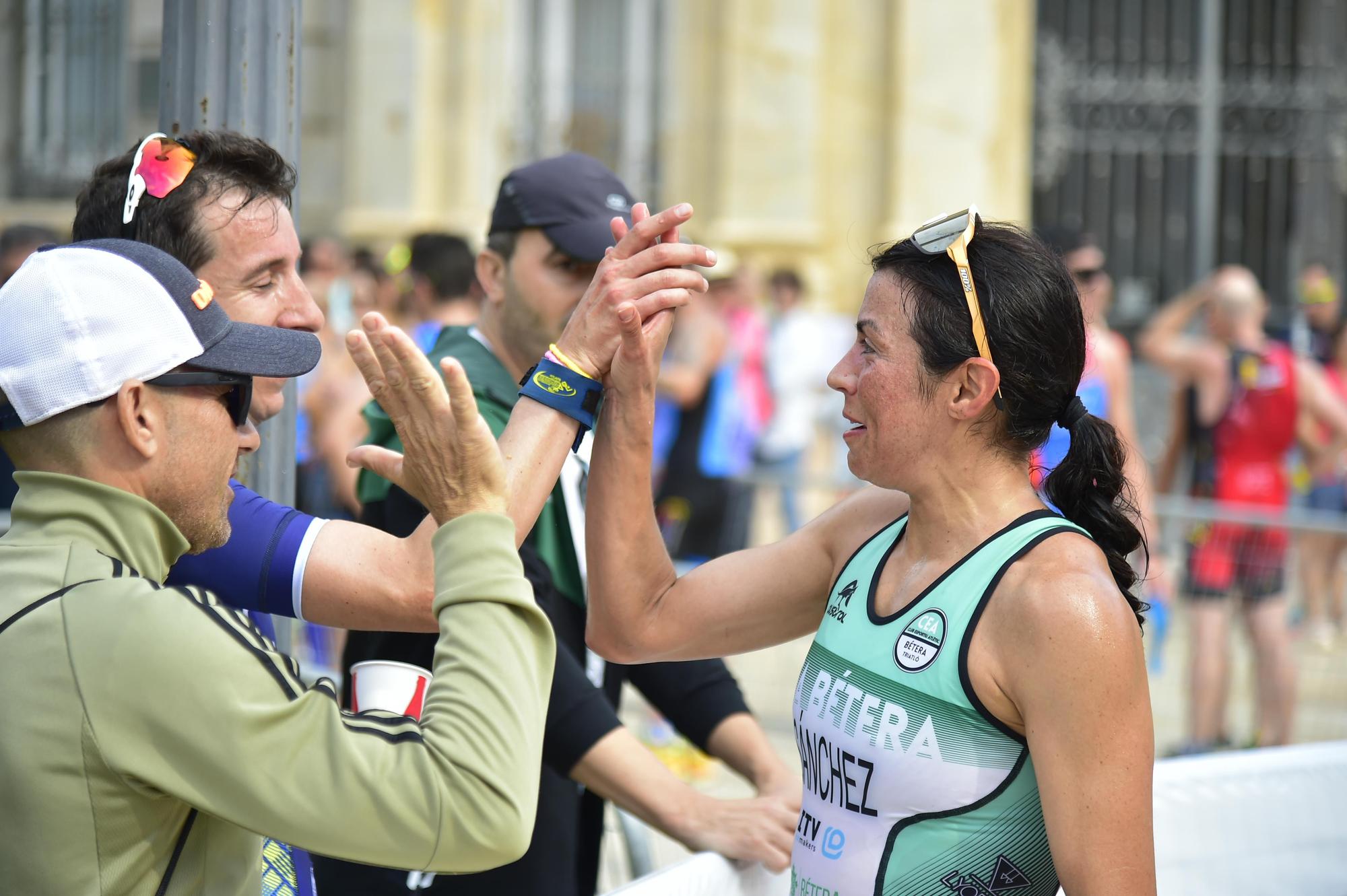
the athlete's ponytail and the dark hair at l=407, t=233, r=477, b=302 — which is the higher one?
the dark hair at l=407, t=233, r=477, b=302

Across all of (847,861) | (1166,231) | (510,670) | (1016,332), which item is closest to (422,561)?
(510,670)

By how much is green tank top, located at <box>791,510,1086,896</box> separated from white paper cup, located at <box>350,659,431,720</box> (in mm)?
646

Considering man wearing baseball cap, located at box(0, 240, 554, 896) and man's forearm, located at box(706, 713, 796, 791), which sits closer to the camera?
man wearing baseball cap, located at box(0, 240, 554, 896)

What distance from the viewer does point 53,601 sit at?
1537mm

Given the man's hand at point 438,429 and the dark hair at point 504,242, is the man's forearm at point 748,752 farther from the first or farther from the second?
the man's hand at point 438,429

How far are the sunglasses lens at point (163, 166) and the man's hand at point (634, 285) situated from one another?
622mm

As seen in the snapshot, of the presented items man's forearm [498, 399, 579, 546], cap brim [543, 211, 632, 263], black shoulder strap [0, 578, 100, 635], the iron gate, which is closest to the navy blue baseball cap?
cap brim [543, 211, 632, 263]

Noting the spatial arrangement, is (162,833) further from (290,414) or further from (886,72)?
(886,72)

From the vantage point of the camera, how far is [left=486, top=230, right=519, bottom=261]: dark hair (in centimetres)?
290

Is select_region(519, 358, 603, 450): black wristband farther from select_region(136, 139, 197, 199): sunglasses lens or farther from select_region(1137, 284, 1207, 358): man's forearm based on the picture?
select_region(1137, 284, 1207, 358): man's forearm

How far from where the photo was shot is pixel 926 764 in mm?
2010

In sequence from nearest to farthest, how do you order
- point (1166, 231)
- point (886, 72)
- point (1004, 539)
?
1. point (1004, 539)
2. point (886, 72)
3. point (1166, 231)

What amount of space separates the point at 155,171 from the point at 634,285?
0.73 m

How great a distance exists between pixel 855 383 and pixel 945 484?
0.67 ft
